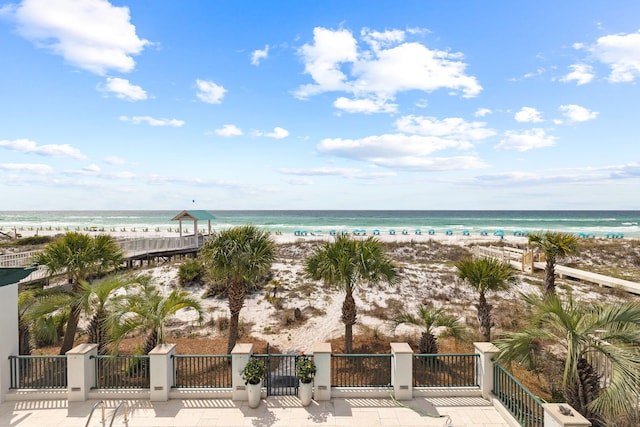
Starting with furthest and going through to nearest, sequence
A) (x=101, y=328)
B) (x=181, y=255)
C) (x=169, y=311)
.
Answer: (x=181, y=255)
(x=101, y=328)
(x=169, y=311)

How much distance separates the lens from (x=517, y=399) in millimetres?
7422

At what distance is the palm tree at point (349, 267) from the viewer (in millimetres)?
11070

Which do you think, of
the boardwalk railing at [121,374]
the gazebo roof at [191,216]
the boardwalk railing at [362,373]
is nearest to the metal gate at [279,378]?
the boardwalk railing at [362,373]

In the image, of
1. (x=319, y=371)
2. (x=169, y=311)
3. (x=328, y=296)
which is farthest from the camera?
(x=328, y=296)

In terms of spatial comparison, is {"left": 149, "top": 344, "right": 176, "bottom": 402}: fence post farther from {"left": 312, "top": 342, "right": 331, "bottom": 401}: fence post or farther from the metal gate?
{"left": 312, "top": 342, "right": 331, "bottom": 401}: fence post

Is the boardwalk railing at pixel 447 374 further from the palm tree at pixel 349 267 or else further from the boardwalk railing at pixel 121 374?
the boardwalk railing at pixel 121 374

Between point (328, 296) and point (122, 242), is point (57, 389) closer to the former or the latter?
point (328, 296)

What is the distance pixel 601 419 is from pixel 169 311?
33.8 ft

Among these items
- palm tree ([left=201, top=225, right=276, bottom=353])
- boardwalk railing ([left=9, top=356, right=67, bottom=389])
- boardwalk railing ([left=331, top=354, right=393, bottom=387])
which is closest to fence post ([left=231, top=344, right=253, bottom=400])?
boardwalk railing ([left=331, top=354, right=393, bottom=387])

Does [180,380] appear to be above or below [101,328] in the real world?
below

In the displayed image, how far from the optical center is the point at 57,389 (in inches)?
339

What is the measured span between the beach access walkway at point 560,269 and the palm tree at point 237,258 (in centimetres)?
2056

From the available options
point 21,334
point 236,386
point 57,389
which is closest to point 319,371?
point 236,386

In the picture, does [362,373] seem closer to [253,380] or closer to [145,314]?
[253,380]
